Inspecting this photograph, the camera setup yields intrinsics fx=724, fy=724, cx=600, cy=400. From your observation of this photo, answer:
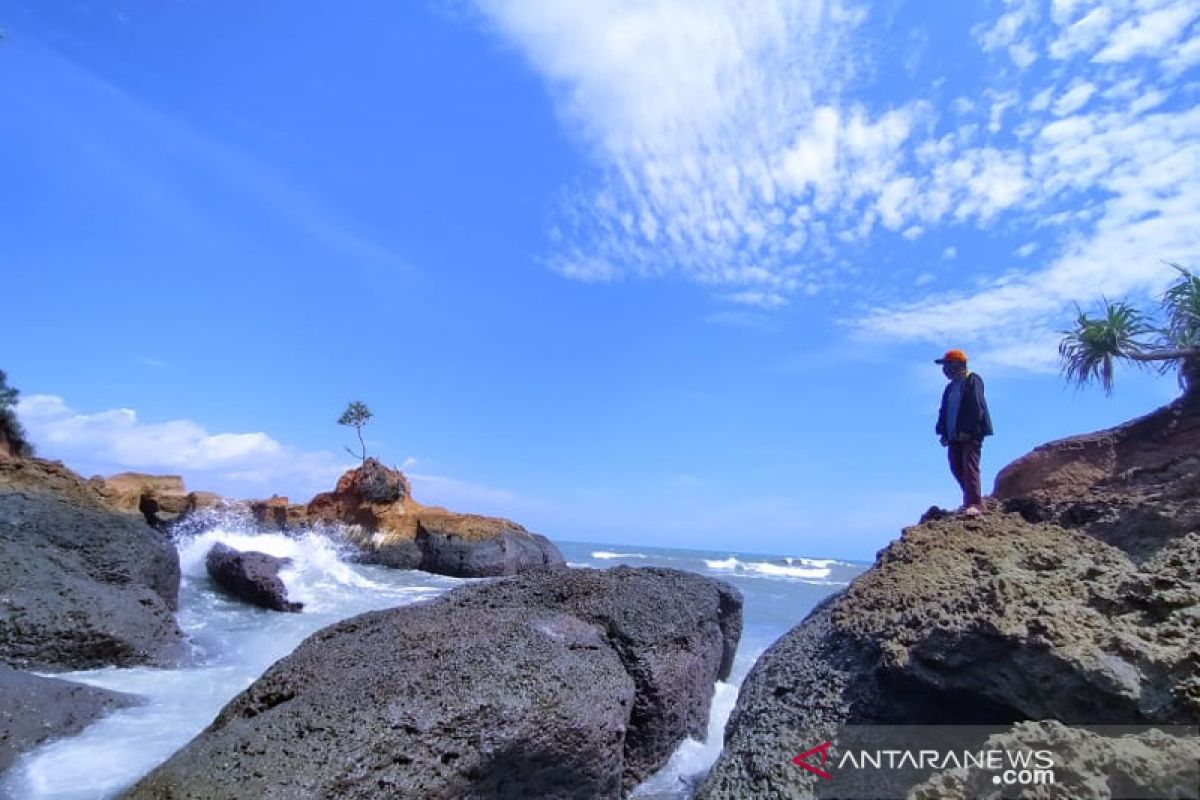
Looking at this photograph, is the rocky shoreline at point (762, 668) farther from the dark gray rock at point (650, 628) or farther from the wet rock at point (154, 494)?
the wet rock at point (154, 494)

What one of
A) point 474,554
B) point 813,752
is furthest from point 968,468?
point 474,554

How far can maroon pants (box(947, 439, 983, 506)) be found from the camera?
660cm

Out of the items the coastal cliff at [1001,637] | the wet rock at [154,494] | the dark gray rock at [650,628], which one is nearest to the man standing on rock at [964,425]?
the coastal cliff at [1001,637]

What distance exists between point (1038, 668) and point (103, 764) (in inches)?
235

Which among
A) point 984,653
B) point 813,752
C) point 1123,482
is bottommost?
point 813,752

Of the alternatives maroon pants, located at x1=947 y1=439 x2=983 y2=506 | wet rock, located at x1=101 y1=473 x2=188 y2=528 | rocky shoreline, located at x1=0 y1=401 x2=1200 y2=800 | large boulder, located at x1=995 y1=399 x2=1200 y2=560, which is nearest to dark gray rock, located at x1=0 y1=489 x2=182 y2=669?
rocky shoreline, located at x1=0 y1=401 x2=1200 y2=800

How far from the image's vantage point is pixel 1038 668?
3533mm

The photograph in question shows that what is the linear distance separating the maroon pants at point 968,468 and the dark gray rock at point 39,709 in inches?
A: 304

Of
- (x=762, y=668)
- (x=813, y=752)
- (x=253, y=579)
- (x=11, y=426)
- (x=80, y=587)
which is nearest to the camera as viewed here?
(x=813, y=752)

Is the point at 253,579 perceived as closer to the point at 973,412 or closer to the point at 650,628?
the point at 650,628

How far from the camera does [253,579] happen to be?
13125 mm

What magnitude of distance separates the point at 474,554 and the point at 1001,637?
21.2 meters

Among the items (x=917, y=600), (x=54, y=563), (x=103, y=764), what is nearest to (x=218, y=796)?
(x=103, y=764)

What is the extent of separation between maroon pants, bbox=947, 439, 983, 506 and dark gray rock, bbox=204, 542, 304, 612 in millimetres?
10878
